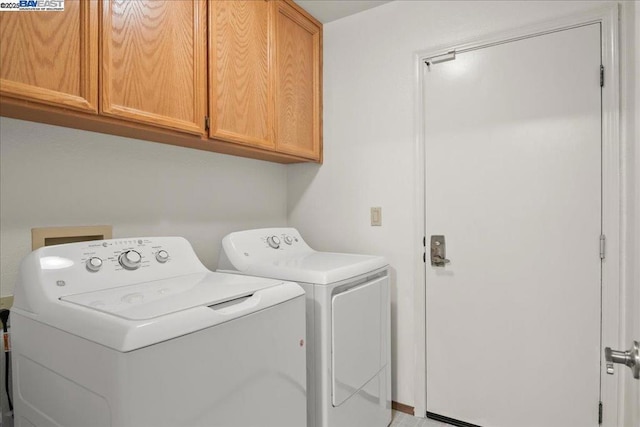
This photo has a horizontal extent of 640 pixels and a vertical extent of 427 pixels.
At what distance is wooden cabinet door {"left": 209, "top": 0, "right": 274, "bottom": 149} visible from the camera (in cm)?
154

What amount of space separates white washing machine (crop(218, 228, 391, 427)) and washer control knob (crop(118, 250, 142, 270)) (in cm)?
46

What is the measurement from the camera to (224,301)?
41.2 inches

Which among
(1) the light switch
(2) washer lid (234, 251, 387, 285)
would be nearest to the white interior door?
(1) the light switch

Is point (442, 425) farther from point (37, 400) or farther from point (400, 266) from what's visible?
point (37, 400)

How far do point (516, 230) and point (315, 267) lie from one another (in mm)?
1043

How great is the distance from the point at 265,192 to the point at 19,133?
133 cm

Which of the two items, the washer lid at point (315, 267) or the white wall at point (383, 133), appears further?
the white wall at point (383, 133)

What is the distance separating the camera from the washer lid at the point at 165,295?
894 millimetres

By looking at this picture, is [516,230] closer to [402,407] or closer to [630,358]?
[630,358]

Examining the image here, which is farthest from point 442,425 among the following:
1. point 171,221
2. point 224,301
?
point 171,221

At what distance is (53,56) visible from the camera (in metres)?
1.04

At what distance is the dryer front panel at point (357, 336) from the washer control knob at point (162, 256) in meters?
0.70

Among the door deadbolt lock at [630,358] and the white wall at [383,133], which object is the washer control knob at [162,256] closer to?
the white wall at [383,133]

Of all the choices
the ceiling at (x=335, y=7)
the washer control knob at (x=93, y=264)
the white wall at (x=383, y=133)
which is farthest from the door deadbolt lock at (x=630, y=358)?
the ceiling at (x=335, y=7)
